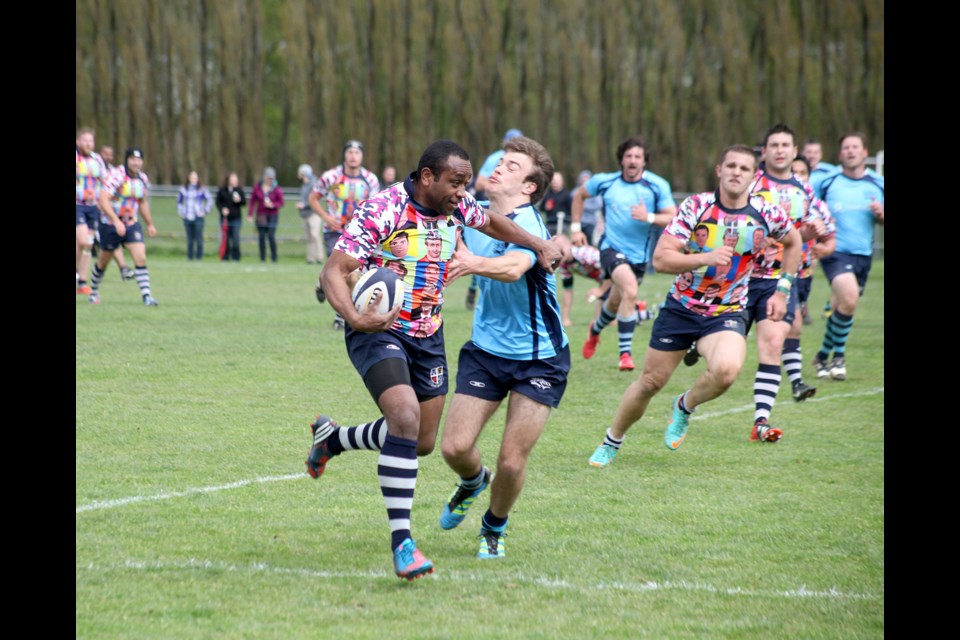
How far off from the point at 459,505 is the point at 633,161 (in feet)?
25.9

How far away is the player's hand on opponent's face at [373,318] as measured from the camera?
19.7ft

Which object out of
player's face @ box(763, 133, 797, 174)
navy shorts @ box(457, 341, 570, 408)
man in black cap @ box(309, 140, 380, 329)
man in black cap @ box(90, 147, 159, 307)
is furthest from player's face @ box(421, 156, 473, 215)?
man in black cap @ box(90, 147, 159, 307)

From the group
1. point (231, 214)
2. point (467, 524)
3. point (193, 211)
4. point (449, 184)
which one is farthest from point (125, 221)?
point (449, 184)

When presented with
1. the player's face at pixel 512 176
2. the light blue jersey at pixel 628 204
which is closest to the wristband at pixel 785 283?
the player's face at pixel 512 176

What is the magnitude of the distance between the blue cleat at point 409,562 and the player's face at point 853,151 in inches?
367

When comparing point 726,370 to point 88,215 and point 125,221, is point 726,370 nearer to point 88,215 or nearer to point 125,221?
point 125,221

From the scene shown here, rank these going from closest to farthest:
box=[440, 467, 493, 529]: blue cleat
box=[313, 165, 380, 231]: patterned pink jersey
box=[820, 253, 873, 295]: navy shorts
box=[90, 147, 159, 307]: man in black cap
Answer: box=[440, 467, 493, 529]: blue cleat < box=[820, 253, 873, 295]: navy shorts < box=[313, 165, 380, 231]: patterned pink jersey < box=[90, 147, 159, 307]: man in black cap

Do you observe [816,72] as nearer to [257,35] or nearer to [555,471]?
[257,35]

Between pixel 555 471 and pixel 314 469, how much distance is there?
1.95 metres

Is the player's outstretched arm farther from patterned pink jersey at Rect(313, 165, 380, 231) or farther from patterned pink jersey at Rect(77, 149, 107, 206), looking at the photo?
patterned pink jersey at Rect(77, 149, 107, 206)

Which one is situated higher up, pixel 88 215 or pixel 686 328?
pixel 88 215

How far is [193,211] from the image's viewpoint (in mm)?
33219

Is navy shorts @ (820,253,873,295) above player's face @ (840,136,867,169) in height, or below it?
below

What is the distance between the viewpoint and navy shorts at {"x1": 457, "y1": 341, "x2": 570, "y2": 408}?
654 cm
